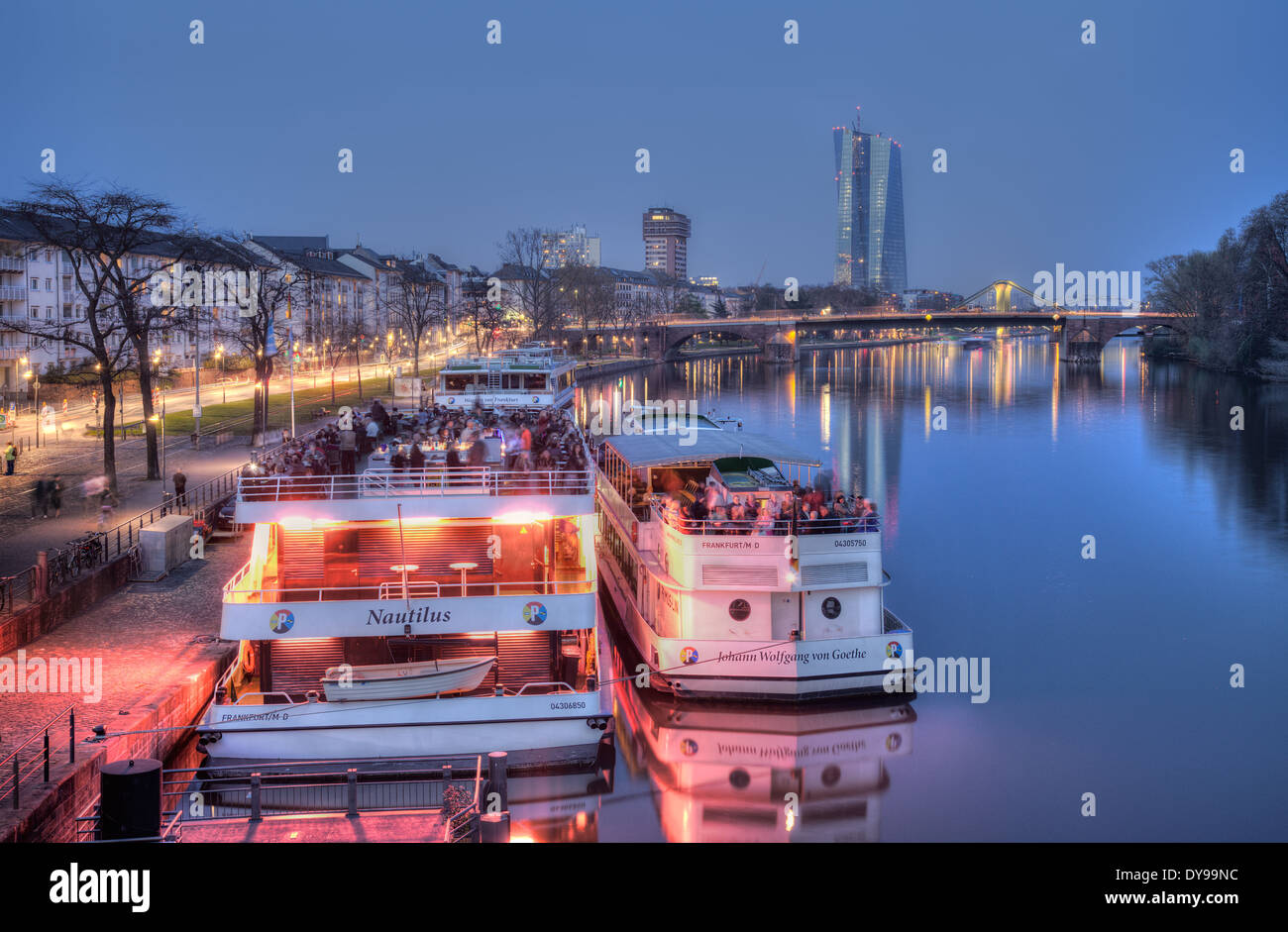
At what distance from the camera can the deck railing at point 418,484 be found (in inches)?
671

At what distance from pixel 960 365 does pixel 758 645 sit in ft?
444

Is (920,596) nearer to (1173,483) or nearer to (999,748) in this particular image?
(999,748)

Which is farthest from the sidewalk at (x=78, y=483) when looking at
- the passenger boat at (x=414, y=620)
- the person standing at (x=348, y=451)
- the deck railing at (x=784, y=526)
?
the deck railing at (x=784, y=526)

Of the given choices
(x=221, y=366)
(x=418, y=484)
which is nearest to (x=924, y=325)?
(x=221, y=366)

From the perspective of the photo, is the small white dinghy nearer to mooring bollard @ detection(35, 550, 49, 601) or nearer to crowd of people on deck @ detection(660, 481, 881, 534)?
crowd of people on deck @ detection(660, 481, 881, 534)

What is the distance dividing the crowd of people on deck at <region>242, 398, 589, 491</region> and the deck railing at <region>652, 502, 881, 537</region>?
2.37 meters

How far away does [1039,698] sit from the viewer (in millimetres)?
22469

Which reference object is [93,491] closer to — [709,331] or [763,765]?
[763,765]

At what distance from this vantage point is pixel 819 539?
65.0 feet

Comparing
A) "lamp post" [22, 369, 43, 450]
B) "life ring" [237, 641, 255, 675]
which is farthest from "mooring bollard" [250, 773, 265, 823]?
"lamp post" [22, 369, 43, 450]

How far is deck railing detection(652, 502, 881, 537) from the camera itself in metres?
19.9

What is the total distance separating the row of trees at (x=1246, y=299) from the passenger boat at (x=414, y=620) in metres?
83.2

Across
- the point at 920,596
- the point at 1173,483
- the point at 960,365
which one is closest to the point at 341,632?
the point at 920,596
